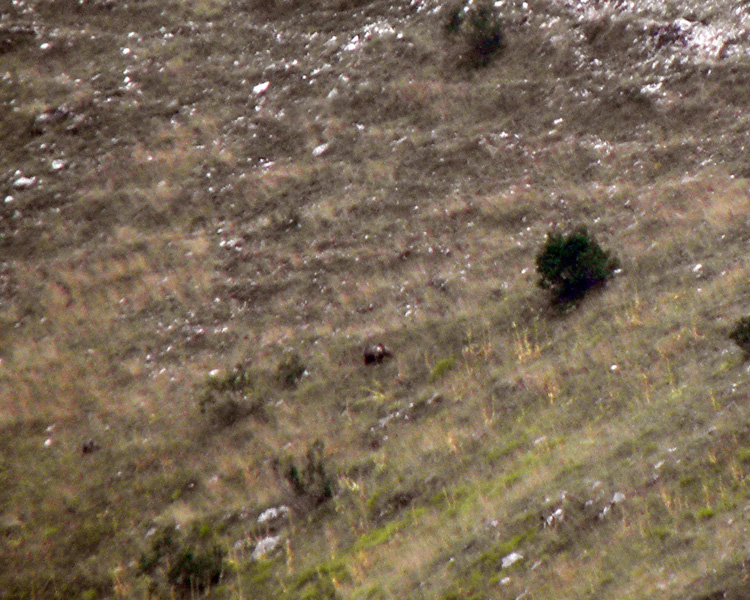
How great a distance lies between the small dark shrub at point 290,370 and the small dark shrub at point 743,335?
5285mm

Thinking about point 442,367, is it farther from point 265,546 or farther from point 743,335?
point 743,335

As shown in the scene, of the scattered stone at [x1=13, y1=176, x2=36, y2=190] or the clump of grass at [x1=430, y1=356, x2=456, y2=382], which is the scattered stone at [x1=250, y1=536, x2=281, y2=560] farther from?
the scattered stone at [x1=13, y1=176, x2=36, y2=190]

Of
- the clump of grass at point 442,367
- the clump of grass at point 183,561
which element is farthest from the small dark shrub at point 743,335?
the clump of grass at point 183,561

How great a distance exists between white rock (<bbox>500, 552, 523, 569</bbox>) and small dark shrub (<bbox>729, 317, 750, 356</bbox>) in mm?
3276

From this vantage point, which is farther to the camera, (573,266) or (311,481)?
(573,266)

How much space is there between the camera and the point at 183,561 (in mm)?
8492

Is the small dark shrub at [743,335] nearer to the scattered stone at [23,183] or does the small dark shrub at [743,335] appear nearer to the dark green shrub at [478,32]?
the dark green shrub at [478,32]

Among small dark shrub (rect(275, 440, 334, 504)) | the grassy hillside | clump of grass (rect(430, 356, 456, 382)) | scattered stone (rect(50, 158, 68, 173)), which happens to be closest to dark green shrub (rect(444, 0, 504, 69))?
the grassy hillside

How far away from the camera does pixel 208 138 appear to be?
15.7m

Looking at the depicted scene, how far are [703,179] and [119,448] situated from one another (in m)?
8.90

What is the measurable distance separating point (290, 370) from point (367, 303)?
5.25 ft

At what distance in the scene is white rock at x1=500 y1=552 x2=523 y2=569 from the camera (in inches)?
269

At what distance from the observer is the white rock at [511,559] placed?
682cm

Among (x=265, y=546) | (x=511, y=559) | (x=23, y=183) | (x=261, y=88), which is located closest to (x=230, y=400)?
(x=265, y=546)
